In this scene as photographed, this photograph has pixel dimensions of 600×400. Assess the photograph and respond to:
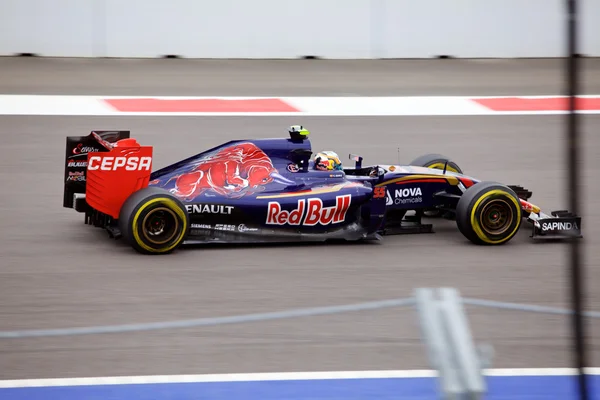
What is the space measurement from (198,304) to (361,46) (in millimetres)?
13112

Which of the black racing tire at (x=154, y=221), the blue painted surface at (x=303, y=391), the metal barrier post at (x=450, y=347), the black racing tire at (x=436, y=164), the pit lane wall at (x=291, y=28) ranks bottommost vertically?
the blue painted surface at (x=303, y=391)

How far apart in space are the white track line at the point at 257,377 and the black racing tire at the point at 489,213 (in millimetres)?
2952

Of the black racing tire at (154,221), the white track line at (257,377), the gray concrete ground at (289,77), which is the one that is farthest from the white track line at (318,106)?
the white track line at (257,377)

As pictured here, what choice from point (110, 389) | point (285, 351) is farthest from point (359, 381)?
point (110, 389)

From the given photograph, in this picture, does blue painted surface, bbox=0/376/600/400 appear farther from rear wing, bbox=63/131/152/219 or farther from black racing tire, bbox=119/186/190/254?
rear wing, bbox=63/131/152/219

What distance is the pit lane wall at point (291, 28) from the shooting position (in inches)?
752

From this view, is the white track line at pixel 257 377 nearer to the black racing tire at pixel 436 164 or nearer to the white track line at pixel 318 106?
the black racing tire at pixel 436 164

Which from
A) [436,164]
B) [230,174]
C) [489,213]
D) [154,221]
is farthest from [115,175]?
[436,164]

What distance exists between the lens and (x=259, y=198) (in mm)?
8914

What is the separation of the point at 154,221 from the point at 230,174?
2.86ft

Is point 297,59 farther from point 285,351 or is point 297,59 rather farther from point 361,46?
point 285,351

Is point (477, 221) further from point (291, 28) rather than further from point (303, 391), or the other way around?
point (291, 28)

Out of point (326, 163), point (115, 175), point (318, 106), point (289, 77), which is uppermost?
point (289, 77)

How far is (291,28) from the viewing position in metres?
19.6
